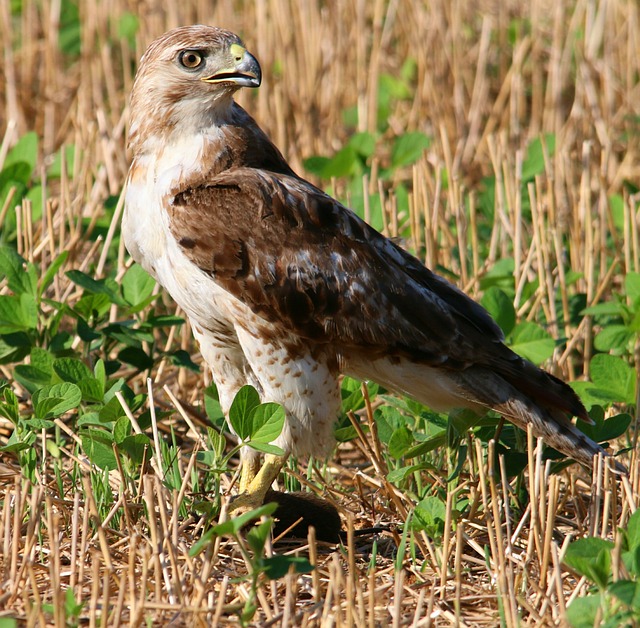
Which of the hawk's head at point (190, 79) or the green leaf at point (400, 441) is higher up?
the hawk's head at point (190, 79)

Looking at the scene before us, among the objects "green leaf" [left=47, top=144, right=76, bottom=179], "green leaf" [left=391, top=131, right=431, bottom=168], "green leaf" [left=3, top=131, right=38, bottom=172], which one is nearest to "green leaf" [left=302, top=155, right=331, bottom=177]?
"green leaf" [left=391, top=131, right=431, bottom=168]

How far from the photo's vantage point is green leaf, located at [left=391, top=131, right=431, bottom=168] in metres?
6.20

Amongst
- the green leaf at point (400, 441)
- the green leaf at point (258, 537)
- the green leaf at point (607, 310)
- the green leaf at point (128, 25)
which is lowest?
the green leaf at point (400, 441)

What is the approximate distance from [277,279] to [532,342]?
143cm

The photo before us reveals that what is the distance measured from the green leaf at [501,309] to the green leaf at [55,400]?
6.16ft

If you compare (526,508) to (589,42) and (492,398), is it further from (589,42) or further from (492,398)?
(589,42)

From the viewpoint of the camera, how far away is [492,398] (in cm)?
389

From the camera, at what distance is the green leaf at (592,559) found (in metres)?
2.89

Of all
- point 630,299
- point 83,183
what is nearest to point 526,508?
point 630,299

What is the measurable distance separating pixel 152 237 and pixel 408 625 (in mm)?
1645

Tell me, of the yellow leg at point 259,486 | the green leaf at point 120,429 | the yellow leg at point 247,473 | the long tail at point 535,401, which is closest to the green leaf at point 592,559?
the long tail at point 535,401

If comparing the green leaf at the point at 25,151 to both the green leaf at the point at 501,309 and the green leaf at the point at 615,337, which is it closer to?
the green leaf at the point at 501,309

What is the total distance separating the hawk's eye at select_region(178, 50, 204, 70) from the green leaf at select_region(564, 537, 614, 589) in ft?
7.07

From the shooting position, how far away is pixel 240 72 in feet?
12.2
